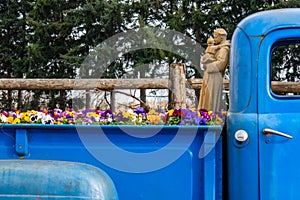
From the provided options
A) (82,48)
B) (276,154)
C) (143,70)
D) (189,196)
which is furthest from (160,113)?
(82,48)

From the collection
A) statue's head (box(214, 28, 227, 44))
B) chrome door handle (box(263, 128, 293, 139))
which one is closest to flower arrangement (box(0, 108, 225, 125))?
chrome door handle (box(263, 128, 293, 139))

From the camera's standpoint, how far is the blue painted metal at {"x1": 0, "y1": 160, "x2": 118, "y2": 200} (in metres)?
1.99

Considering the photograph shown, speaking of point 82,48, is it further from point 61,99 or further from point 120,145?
point 120,145

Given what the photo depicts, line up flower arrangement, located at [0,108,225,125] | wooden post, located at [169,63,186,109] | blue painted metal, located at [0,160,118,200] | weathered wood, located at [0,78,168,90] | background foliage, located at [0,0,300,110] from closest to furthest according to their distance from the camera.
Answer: blue painted metal, located at [0,160,118,200], flower arrangement, located at [0,108,225,125], wooden post, located at [169,63,186,109], weathered wood, located at [0,78,168,90], background foliage, located at [0,0,300,110]

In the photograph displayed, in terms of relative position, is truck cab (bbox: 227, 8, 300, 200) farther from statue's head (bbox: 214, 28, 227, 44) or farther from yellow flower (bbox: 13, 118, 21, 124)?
yellow flower (bbox: 13, 118, 21, 124)

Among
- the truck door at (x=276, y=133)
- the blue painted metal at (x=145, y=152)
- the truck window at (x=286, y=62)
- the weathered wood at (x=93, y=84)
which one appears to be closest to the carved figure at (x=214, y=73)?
the truck window at (x=286, y=62)

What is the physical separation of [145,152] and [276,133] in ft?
2.16

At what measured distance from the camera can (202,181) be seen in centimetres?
220

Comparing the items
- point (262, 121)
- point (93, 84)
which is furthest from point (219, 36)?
point (93, 84)

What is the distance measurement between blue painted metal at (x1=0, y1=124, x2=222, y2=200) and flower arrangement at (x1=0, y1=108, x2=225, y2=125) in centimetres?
14

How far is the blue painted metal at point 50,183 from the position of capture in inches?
78.2

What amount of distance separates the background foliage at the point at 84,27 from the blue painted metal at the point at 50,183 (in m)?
8.24

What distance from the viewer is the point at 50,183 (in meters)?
2.00

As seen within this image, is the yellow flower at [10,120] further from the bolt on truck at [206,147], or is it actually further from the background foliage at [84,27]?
the background foliage at [84,27]
